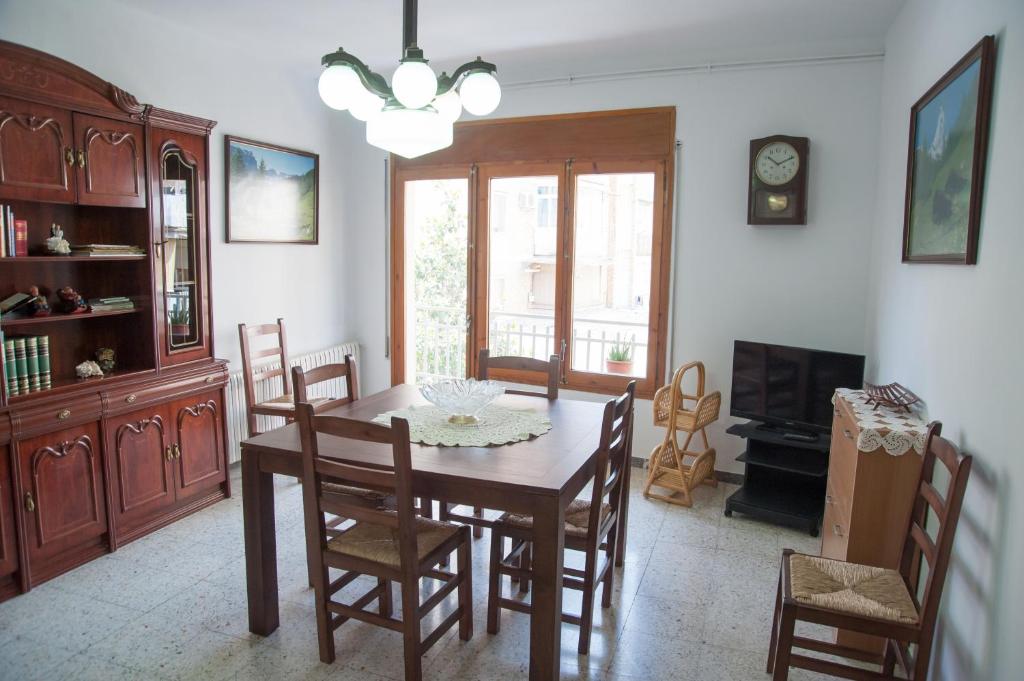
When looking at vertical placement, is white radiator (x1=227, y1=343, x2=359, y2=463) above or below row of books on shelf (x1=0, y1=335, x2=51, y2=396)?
below

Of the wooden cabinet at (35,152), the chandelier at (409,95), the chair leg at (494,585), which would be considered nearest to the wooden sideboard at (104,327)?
the wooden cabinet at (35,152)

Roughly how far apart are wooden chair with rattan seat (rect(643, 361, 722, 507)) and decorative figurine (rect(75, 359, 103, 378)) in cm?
305

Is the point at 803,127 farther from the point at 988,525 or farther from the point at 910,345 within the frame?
the point at 988,525

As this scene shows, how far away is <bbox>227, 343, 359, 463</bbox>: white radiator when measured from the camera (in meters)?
4.19

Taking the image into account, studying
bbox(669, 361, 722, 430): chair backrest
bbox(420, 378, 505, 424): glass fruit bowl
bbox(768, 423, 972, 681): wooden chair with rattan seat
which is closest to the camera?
bbox(768, 423, 972, 681): wooden chair with rattan seat

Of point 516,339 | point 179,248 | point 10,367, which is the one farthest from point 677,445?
point 10,367

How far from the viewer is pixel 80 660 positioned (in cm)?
240

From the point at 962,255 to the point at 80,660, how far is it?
3403mm

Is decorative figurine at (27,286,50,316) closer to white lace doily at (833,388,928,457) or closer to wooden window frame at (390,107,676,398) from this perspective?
wooden window frame at (390,107,676,398)

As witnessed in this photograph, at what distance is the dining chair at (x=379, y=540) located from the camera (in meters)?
2.12

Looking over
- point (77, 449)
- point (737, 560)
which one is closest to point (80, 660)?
point (77, 449)

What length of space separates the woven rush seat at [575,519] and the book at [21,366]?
2.18m

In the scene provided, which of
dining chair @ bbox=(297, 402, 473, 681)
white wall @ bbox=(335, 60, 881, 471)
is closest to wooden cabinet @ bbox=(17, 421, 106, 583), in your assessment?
dining chair @ bbox=(297, 402, 473, 681)

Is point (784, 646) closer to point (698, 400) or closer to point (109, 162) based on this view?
point (698, 400)
